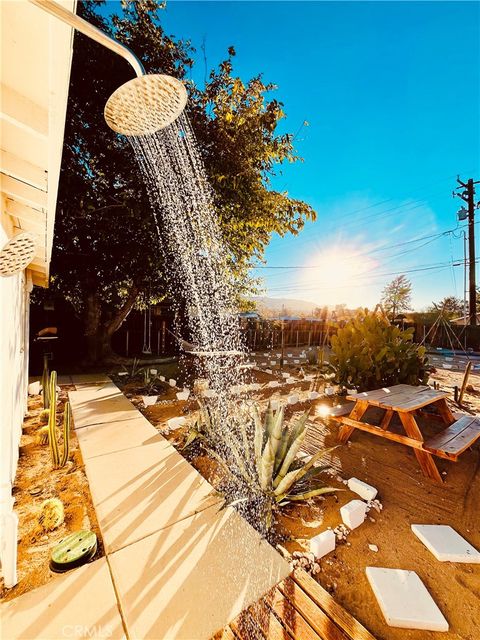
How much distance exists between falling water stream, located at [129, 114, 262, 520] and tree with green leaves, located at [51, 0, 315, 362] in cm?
27

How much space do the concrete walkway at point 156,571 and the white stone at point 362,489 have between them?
1.16m

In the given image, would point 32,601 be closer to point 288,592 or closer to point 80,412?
point 288,592

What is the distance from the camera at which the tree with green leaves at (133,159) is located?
5.51m

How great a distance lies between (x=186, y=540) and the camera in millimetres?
1848

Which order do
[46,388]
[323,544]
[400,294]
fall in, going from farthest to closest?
[400,294] → [46,388] → [323,544]

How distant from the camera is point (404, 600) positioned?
1497mm

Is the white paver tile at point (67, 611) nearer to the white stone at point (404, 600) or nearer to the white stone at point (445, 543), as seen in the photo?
the white stone at point (404, 600)

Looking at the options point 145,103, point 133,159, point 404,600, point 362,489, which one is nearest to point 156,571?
point 404,600

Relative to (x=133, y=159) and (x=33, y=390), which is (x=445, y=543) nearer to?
(x=33, y=390)

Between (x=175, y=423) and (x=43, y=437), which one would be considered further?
(x=175, y=423)

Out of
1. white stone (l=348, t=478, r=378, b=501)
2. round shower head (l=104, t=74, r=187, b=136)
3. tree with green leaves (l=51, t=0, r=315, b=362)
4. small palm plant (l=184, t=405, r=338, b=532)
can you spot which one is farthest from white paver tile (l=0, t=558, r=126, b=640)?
tree with green leaves (l=51, t=0, r=315, b=362)

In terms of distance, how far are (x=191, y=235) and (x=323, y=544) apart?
Answer: 6903mm

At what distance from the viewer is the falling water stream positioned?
4.89 meters

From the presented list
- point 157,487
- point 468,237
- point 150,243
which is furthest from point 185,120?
point 468,237
